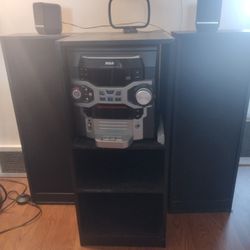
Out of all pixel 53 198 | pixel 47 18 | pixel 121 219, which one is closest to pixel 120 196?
pixel 121 219

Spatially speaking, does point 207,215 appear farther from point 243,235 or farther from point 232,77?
point 232,77

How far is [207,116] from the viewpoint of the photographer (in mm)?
1289

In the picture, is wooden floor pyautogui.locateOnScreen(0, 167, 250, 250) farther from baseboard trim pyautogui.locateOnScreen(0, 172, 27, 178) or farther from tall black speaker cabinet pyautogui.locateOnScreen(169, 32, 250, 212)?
baseboard trim pyautogui.locateOnScreen(0, 172, 27, 178)

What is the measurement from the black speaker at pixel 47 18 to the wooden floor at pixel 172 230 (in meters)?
0.99

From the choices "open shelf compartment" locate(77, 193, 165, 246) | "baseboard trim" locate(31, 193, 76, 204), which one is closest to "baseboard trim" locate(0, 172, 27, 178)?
"baseboard trim" locate(31, 193, 76, 204)

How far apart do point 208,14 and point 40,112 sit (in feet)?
3.09

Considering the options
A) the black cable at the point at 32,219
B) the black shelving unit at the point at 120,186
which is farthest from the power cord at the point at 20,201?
the black shelving unit at the point at 120,186

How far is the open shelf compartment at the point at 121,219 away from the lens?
4.29 feet

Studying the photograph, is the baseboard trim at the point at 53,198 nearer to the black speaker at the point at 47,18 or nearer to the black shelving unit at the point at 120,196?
the black shelving unit at the point at 120,196

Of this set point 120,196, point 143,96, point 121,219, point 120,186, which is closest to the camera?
point 143,96

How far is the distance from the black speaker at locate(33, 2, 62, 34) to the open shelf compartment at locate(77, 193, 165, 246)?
819 mm

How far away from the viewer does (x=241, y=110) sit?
1277mm

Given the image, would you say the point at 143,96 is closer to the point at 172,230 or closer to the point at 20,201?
the point at 172,230

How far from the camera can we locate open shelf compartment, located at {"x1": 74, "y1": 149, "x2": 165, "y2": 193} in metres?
1.20
